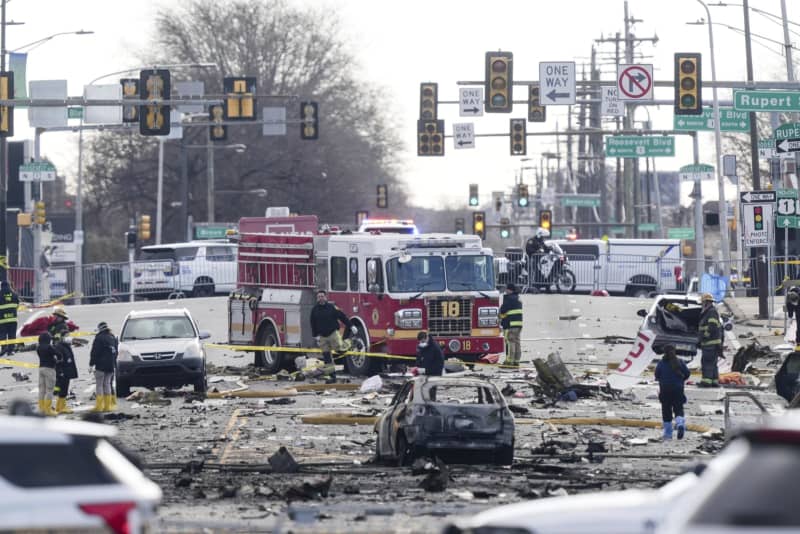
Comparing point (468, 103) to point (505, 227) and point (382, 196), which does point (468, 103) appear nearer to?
point (382, 196)

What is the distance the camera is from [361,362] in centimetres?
3159

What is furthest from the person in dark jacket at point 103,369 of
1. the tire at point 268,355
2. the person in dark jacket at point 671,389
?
the person in dark jacket at point 671,389

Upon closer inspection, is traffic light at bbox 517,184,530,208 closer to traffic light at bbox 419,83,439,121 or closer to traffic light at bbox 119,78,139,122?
traffic light at bbox 419,83,439,121

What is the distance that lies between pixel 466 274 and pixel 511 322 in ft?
7.94

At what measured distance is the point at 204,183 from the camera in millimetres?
90625

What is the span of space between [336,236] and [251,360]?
628 centimetres

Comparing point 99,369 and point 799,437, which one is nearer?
point 799,437

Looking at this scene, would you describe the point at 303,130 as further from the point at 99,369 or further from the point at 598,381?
the point at 99,369

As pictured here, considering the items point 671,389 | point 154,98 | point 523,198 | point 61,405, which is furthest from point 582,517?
point 523,198

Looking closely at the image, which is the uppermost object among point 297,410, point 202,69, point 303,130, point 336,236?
point 202,69

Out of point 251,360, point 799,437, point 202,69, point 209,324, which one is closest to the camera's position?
point 799,437

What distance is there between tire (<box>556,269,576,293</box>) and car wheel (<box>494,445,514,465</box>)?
4173 centimetres

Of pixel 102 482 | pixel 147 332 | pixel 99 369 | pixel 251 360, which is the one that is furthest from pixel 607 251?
pixel 102 482

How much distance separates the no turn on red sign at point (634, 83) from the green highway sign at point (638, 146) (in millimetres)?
18479
